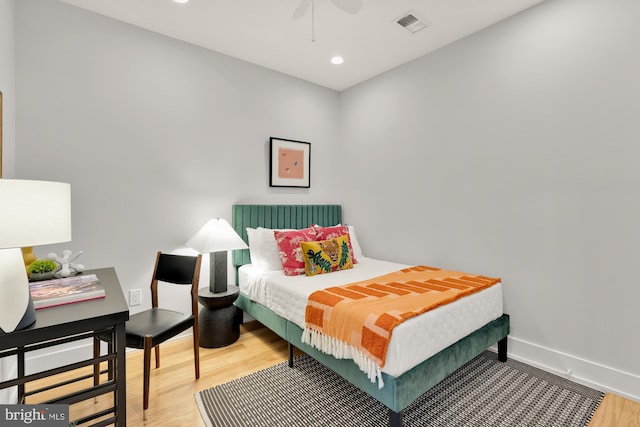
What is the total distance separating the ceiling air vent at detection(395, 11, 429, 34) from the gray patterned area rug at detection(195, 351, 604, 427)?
283cm

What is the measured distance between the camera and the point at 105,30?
2533 mm

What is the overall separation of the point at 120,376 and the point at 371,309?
1.28 meters

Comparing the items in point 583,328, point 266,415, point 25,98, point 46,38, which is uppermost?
point 46,38

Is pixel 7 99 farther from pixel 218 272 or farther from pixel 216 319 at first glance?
pixel 216 319

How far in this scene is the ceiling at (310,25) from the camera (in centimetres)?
241

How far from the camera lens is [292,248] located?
2916mm

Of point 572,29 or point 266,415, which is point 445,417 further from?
point 572,29

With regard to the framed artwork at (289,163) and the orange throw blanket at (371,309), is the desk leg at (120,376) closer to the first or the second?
the orange throw blanket at (371,309)

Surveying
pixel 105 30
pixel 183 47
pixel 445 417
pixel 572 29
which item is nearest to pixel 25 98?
pixel 105 30

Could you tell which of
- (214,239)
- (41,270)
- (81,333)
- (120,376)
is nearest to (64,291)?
(81,333)

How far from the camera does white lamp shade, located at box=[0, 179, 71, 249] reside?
1.13 m

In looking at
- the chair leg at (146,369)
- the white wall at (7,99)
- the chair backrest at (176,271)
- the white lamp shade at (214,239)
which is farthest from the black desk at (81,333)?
the white lamp shade at (214,239)

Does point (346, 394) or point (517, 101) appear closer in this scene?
point (346, 394)

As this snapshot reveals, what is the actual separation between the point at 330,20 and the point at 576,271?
2696 millimetres
